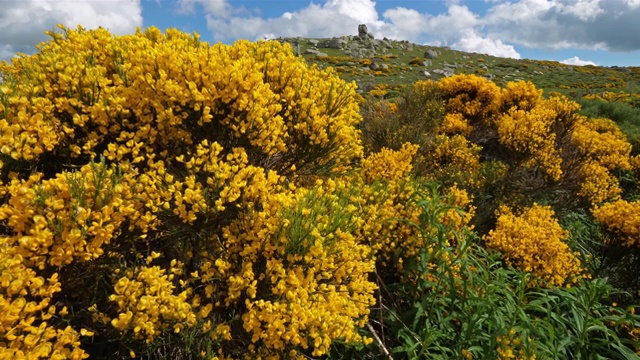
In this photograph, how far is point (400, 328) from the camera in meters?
3.34

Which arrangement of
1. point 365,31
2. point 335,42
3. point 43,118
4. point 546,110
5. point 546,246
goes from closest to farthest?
point 43,118, point 546,246, point 546,110, point 335,42, point 365,31

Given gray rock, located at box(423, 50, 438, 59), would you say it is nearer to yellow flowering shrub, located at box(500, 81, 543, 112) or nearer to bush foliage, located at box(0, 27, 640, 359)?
yellow flowering shrub, located at box(500, 81, 543, 112)

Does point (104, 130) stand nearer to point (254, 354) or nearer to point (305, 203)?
point (305, 203)

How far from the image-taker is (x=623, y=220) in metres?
5.10

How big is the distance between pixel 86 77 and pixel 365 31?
63399 mm

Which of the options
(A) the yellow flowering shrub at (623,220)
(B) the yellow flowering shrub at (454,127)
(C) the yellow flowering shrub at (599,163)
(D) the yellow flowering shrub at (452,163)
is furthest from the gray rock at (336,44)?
(A) the yellow flowering shrub at (623,220)

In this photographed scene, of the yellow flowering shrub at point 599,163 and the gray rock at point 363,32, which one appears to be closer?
the yellow flowering shrub at point 599,163

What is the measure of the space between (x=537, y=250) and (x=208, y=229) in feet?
14.0

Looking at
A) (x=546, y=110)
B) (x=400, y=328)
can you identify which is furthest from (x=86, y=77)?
(x=546, y=110)

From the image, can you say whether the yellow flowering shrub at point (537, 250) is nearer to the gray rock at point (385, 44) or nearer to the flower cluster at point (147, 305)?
the flower cluster at point (147, 305)

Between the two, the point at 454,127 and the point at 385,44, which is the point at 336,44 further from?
the point at 454,127

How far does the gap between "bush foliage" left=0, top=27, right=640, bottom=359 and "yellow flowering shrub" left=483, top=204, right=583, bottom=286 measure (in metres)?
0.07

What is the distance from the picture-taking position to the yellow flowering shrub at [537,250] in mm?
4570

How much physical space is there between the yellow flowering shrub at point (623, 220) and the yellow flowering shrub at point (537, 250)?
764 millimetres
